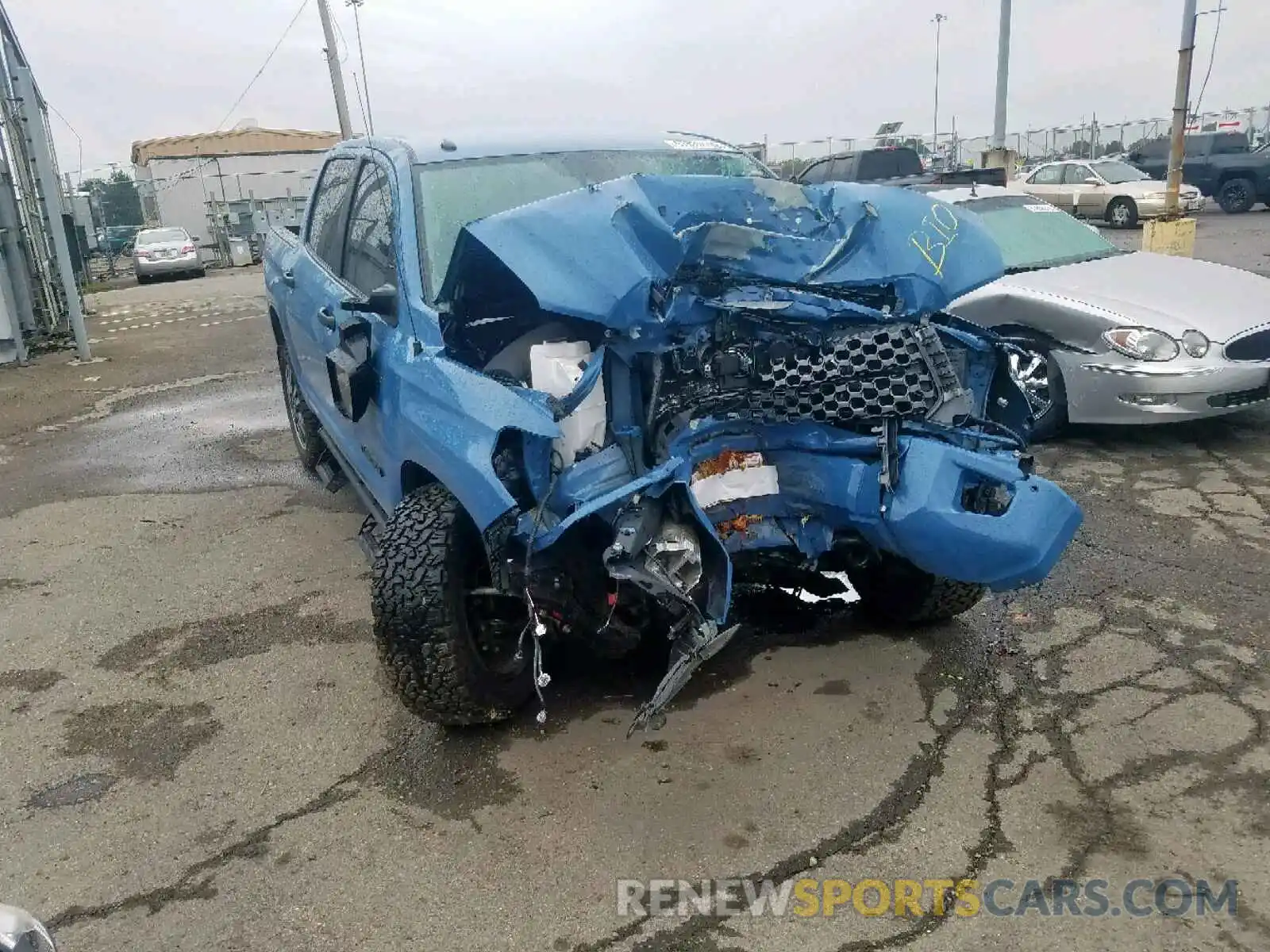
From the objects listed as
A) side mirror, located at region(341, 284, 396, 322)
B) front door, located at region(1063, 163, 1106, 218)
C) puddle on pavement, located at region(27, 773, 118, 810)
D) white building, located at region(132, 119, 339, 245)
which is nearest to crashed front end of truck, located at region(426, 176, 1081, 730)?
side mirror, located at region(341, 284, 396, 322)

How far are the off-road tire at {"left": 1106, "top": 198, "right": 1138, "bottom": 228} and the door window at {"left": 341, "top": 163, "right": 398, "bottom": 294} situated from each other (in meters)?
19.7

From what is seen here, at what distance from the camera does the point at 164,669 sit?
396cm

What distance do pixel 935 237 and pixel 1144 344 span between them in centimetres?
326

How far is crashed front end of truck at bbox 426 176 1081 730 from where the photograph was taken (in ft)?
9.38

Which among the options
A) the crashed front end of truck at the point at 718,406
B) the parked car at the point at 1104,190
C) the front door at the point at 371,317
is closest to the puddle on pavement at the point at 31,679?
the front door at the point at 371,317

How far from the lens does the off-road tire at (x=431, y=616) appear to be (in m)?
3.02

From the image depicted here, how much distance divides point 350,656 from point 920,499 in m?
2.35

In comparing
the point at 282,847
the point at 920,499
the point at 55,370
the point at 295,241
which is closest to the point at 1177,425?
the point at 920,499

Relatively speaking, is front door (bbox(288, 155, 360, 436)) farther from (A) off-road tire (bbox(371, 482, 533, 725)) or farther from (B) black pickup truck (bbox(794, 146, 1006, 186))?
(B) black pickup truck (bbox(794, 146, 1006, 186))

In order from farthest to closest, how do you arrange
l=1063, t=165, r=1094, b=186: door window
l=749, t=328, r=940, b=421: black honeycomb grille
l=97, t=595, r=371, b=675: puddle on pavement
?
1. l=1063, t=165, r=1094, b=186: door window
2. l=97, t=595, r=371, b=675: puddle on pavement
3. l=749, t=328, r=940, b=421: black honeycomb grille

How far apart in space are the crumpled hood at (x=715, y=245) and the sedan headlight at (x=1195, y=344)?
3.08 m

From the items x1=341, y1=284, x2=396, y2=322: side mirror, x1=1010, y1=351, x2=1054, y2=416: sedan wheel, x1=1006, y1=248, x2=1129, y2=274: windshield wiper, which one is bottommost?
x1=1010, y1=351, x2=1054, y2=416: sedan wheel

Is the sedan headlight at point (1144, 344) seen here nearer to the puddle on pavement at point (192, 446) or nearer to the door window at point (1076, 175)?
the puddle on pavement at point (192, 446)

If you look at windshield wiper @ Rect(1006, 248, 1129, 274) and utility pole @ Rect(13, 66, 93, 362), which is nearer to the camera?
windshield wiper @ Rect(1006, 248, 1129, 274)
